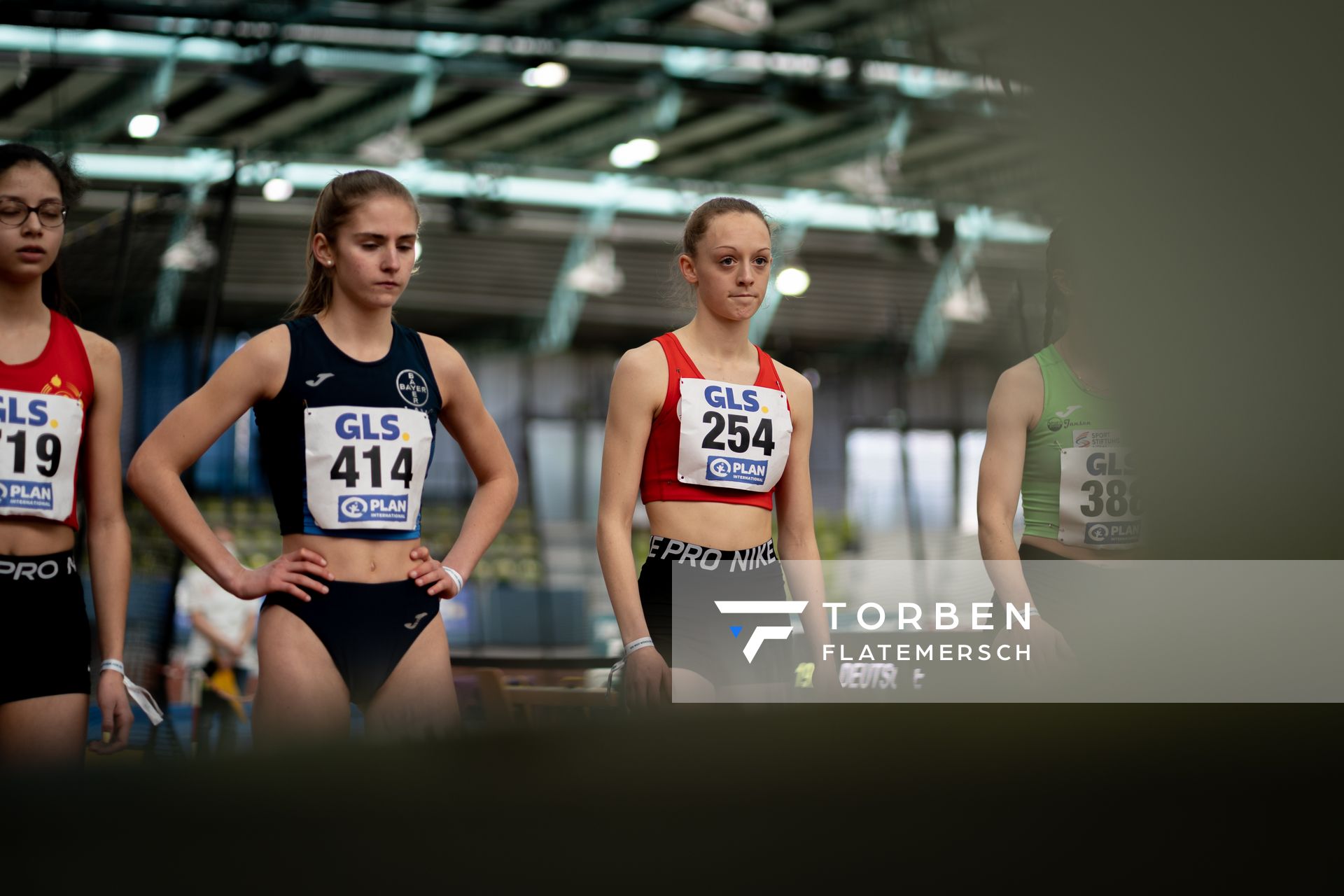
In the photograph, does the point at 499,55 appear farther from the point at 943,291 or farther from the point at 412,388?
the point at 412,388

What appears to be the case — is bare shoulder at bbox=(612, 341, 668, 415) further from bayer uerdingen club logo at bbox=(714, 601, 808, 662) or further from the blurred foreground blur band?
bayer uerdingen club logo at bbox=(714, 601, 808, 662)

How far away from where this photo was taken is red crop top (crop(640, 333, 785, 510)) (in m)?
2.66

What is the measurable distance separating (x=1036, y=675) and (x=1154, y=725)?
0.71 ft

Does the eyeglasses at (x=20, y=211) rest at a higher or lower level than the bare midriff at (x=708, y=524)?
higher

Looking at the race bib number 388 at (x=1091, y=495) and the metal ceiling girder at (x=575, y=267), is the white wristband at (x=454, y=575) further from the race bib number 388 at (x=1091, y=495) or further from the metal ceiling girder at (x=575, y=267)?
the metal ceiling girder at (x=575, y=267)

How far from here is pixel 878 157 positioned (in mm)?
19328

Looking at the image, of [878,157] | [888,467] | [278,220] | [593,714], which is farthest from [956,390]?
[593,714]

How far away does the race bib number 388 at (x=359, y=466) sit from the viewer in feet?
7.62

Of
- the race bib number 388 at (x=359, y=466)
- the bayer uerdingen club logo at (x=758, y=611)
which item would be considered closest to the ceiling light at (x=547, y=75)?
the bayer uerdingen club logo at (x=758, y=611)

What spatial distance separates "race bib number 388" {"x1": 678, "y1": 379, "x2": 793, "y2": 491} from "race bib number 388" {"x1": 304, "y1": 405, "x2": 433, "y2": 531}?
1.88 feet

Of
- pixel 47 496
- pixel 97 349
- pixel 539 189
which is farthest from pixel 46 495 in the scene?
pixel 539 189

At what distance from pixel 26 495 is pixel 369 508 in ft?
2.03

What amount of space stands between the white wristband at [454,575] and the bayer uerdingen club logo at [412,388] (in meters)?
0.32

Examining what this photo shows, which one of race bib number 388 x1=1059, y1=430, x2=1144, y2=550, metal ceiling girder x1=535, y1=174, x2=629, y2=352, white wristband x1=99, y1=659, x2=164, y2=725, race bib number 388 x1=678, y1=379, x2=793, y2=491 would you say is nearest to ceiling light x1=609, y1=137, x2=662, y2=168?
metal ceiling girder x1=535, y1=174, x2=629, y2=352
